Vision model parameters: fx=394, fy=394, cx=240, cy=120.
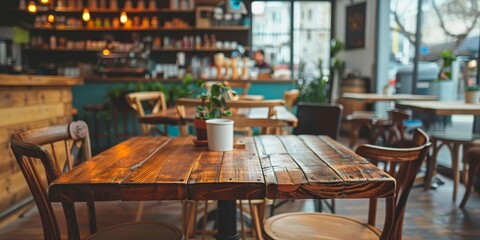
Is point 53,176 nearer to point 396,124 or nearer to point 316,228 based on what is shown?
point 316,228

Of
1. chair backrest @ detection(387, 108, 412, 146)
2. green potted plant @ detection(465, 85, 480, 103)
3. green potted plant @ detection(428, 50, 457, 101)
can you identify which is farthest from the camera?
green potted plant @ detection(428, 50, 457, 101)

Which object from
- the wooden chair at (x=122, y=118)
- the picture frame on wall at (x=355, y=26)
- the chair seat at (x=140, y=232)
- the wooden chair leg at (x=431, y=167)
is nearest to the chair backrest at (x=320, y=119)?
the wooden chair leg at (x=431, y=167)

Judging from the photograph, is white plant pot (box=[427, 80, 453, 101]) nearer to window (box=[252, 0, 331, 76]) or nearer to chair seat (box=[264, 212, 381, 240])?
chair seat (box=[264, 212, 381, 240])

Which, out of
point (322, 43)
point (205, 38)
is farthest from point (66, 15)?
point (322, 43)

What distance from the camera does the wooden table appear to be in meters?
1.12

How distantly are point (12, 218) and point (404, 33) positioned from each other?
224 inches

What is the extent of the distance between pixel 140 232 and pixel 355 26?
6.50 metres

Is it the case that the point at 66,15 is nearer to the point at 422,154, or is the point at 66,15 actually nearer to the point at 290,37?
the point at 290,37

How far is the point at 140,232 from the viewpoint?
151 cm

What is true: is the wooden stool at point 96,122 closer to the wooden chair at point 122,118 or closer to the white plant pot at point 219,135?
the wooden chair at point 122,118

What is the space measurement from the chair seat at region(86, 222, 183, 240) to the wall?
582 cm

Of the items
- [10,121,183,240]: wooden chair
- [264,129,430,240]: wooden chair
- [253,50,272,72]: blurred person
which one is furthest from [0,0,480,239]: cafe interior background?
[264,129,430,240]: wooden chair

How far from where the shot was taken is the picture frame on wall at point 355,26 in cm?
695

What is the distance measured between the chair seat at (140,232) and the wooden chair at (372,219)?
0.36 meters
